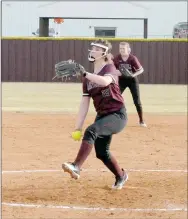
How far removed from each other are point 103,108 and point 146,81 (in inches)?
1168

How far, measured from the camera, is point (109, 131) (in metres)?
9.54

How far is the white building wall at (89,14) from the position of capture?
4603 cm

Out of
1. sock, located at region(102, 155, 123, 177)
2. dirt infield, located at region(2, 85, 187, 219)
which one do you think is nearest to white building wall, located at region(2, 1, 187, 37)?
dirt infield, located at region(2, 85, 187, 219)

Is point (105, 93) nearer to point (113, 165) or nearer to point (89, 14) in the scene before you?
point (113, 165)

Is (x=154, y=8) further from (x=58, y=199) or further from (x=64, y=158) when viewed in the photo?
(x=58, y=199)

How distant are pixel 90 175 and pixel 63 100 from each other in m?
15.3

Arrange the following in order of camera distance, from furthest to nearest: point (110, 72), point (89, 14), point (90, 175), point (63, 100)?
point (89, 14)
point (63, 100)
point (90, 175)
point (110, 72)

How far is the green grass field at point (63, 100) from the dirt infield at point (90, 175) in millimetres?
3871

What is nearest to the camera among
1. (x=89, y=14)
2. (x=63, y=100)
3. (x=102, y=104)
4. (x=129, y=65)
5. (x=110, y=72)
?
(x=110, y=72)

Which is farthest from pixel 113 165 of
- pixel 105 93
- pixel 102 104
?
pixel 105 93

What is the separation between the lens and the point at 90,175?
11.3 metres

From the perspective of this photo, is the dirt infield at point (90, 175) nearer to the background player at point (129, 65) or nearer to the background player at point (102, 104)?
the background player at point (102, 104)

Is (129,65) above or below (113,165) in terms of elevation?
above

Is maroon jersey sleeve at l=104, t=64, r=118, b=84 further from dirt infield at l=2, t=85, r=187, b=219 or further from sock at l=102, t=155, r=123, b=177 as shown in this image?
dirt infield at l=2, t=85, r=187, b=219
